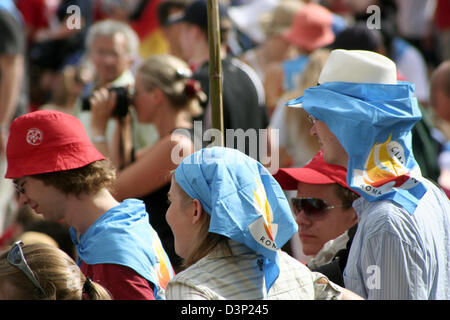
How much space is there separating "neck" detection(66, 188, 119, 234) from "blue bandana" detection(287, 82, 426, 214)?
975mm

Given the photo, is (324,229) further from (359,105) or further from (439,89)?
(439,89)

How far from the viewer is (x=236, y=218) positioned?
88.4 inches

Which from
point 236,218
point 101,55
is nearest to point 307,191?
point 236,218

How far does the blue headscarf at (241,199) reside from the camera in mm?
2248

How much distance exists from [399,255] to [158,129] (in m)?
2.17

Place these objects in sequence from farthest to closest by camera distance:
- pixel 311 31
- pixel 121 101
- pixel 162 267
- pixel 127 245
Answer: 1. pixel 311 31
2. pixel 121 101
3. pixel 162 267
4. pixel 127 245

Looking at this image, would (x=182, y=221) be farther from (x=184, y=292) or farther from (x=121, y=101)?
(x=121, y=101)

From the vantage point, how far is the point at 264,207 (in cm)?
232

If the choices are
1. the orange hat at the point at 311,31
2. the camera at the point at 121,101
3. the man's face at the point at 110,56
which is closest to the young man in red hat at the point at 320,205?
the camera at the point at 121,101

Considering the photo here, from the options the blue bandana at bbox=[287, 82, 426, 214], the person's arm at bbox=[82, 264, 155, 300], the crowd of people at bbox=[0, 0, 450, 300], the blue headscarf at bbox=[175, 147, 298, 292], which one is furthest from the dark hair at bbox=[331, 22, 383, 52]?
the blue headscarf at bbox=[175, 147, 298, 292]

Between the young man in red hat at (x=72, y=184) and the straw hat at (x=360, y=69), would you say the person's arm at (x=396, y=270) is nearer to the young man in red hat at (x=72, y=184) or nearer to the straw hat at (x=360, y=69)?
the straw hat at (x=360, y=69)

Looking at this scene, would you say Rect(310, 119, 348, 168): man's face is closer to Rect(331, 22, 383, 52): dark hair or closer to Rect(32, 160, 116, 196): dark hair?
Rect(32, 160, 116, 196): dark hair

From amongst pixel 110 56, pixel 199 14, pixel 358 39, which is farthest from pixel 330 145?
→ pixel 110 56
